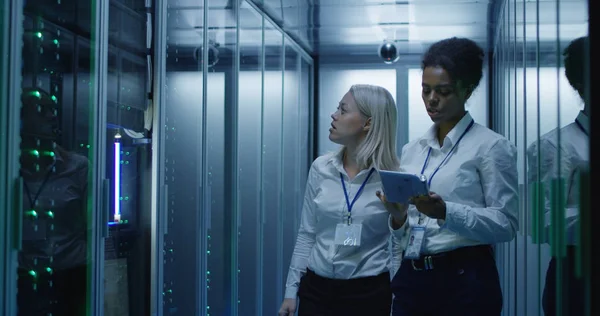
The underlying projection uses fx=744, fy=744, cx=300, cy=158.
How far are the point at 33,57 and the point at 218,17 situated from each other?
6.60 feet

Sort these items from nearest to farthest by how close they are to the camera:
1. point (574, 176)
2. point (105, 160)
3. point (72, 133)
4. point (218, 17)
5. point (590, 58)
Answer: point (590, 58)
point (574, 176)
point (72, 133)
point (105, 160)
point (218, 17)

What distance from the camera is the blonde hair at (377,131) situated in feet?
9.84

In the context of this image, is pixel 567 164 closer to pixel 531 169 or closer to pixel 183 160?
pixel 531 169

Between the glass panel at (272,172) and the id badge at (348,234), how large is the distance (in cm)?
263

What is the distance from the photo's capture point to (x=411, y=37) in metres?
7.02

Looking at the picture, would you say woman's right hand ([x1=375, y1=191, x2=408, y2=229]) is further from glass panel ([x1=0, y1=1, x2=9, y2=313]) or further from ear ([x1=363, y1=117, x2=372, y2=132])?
glass panel ([x1=0, y1=1, x2=9, y2=313])

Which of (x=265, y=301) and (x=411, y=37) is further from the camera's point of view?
(x=411, y=37)

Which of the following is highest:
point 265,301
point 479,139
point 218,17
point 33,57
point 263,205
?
point 218,17

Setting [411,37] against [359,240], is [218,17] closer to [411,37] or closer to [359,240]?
[359,240]

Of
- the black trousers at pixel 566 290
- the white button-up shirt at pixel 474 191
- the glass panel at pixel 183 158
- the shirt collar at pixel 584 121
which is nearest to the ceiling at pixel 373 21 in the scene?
the glass panel at pixel 183 158

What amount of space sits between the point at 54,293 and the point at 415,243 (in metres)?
1.31

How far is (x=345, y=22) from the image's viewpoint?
629 centimetres

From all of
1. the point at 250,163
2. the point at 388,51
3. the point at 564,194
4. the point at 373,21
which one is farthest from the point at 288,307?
the point at 388,51

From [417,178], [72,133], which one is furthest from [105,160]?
[417,178]
